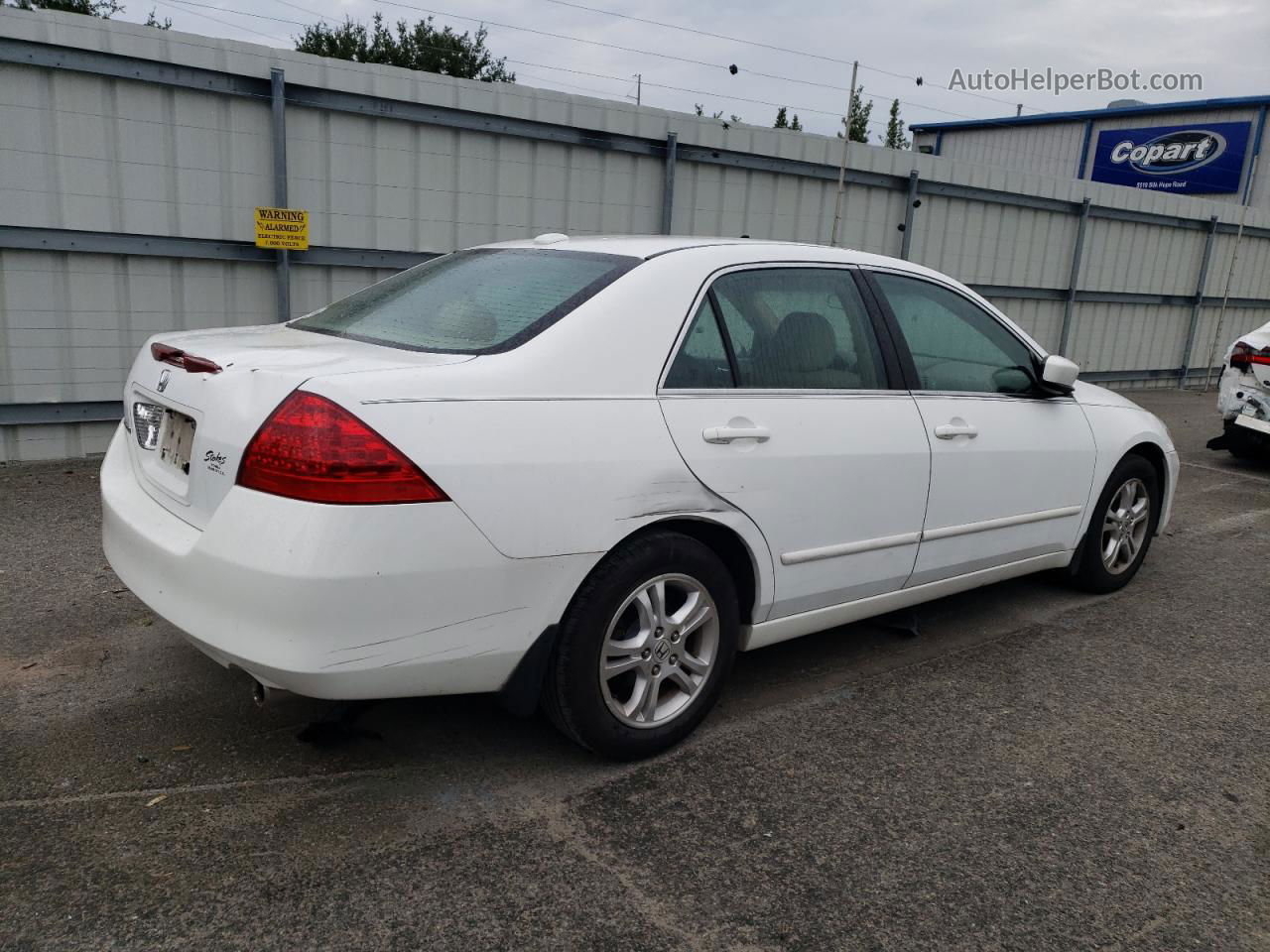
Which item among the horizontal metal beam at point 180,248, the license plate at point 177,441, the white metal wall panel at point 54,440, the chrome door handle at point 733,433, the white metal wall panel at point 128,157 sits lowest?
the white metal wall panel at point 54,440

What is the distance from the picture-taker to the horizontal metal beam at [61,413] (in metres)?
6.46

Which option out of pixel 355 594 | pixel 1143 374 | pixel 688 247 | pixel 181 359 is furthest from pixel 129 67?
pixel 1143 374

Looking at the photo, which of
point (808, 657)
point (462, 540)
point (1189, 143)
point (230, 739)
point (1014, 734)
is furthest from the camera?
point (1189, 143)

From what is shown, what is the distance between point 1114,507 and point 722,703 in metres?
2.48

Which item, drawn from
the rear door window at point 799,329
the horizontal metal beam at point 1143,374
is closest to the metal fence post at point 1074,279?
the horizontal metal beam at point 1143,374

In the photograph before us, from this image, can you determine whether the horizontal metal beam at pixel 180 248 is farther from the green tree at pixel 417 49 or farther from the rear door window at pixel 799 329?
the green tree at pixel 417 49

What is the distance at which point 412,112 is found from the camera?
751 centimetres

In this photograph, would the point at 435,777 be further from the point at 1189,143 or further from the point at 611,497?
the point at 1189,143

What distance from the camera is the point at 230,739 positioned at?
120 inches

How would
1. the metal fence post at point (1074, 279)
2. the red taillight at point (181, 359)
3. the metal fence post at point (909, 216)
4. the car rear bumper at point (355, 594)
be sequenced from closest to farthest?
the car rear bumper at point (355, 594)
the red taillight at point (181, 359)
the metal fence post at point (909, 216)
the metal fence post at point (1074, 279)

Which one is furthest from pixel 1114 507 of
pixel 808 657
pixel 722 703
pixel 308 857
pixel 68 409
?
pixel 68 409

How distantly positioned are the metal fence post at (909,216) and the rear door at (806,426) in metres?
8.33

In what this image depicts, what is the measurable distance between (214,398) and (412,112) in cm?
554

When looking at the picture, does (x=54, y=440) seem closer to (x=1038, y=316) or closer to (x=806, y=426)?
(x=806, y=426)
